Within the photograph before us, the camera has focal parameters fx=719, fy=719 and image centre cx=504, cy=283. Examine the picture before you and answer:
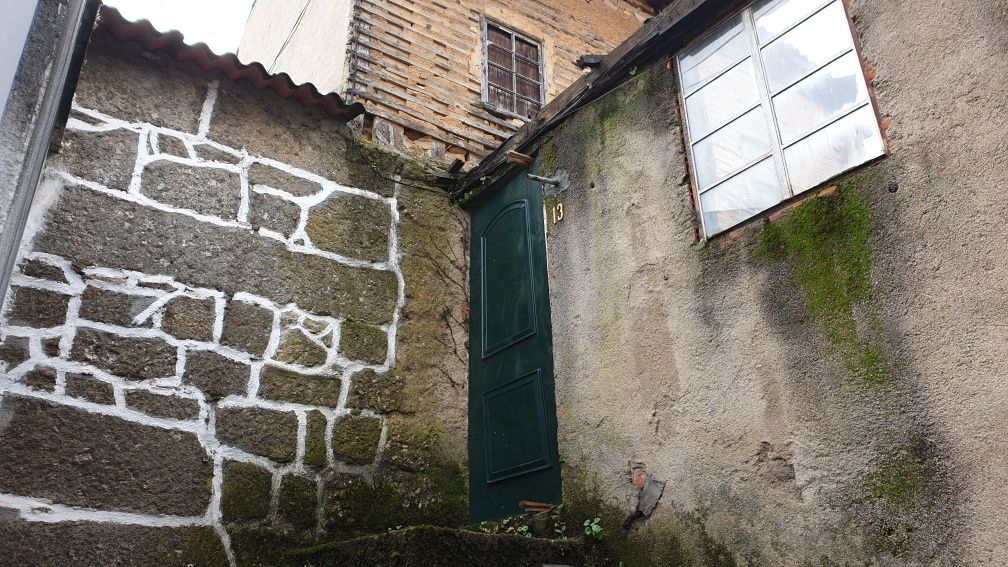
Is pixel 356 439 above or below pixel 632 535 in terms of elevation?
above

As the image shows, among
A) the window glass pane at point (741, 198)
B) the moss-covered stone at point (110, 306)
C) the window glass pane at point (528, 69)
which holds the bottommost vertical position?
the moss-covered stone at point (110, 306)

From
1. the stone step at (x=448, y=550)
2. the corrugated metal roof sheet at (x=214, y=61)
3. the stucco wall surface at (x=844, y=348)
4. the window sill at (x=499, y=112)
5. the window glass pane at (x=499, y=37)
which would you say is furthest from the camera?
the window glass pane at (x=499, y=37)

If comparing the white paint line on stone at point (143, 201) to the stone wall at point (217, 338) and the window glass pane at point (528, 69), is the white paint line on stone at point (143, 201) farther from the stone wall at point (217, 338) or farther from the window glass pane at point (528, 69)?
the window glass pane at point (528, 69)

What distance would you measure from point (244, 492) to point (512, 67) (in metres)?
5.23

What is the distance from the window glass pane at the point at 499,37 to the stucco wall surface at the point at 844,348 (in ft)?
12.2

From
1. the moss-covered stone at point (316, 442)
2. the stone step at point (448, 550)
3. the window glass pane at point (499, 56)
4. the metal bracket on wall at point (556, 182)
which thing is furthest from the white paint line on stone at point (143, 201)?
the window glass pane at point (499, 56)

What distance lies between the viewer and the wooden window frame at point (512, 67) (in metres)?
7.38

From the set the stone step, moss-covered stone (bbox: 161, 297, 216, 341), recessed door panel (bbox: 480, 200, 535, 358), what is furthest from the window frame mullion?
moss-covered stone (bbox: 161, 297, 216, 341)

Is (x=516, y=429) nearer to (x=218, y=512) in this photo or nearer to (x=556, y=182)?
(x=556, y=182)

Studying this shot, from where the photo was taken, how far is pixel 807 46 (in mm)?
3826

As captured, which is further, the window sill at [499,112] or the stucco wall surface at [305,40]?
the window sill at [499,112]

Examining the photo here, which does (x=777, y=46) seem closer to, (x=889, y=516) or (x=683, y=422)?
(x=683, y=422)

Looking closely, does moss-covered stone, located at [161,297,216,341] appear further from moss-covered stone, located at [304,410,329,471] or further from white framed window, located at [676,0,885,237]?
white framed window, located at [676,0,885,237]

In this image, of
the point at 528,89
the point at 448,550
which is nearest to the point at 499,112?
the point at 528,89
